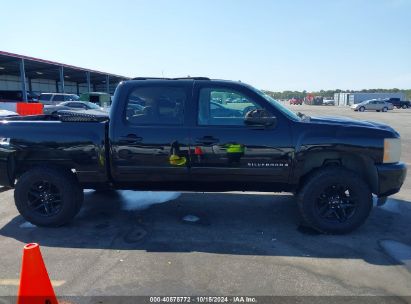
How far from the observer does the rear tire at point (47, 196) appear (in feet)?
15.6

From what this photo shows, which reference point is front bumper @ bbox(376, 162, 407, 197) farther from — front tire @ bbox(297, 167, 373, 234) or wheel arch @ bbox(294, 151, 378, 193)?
front tire @ bbox(297, 167, 373, 234)

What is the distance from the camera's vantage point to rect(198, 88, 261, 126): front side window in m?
4.61

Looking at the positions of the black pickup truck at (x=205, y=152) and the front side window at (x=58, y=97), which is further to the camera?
the front side window at (x=58, y=97)

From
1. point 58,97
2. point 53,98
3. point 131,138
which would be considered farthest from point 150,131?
point 58,97

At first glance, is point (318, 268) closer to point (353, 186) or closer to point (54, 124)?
point (353, 186)

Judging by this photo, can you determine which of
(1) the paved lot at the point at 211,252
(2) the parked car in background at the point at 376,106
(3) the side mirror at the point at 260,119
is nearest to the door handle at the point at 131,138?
(1) the paved lot at the point at 211,252

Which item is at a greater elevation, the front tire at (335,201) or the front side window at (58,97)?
the front side window at (58,97)

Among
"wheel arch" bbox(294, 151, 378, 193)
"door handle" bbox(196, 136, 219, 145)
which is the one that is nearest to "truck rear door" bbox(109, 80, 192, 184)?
"door handle" bbox(196, 136, 219, 145)

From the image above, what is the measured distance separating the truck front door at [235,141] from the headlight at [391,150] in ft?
3.89

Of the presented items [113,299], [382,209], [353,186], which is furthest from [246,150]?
[382,209]

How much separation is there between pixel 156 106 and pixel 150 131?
13.9 inches

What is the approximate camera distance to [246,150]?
14.8ft

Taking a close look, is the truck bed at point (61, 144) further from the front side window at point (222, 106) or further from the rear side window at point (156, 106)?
the front side window at point (222, 106)

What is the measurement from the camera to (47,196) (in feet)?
15.9
